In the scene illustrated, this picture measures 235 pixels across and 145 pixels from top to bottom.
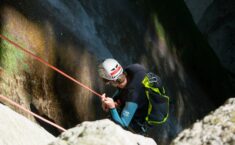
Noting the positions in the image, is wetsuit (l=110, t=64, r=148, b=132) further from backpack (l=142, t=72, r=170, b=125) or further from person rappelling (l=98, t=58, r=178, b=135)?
backpack (l=142, t=72, r=170, b=125)

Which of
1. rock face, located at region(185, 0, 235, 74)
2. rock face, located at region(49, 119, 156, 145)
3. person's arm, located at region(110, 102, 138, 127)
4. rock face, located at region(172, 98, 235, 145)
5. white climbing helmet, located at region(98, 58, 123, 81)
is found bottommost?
rock face, located at region(185, 0, 235, 74)

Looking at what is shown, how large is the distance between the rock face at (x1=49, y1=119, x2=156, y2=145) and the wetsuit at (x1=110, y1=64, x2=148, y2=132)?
158 inches

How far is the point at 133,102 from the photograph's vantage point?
8039 millimetres

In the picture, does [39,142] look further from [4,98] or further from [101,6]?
[101,6]

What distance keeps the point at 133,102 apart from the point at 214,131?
445 centimetres

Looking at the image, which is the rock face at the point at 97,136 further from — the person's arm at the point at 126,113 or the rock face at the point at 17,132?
the person's arm at the point at 126,113

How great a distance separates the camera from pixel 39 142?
616cm

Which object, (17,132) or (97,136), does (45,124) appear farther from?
(97,136)

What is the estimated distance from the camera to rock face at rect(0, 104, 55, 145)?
19.4 feet

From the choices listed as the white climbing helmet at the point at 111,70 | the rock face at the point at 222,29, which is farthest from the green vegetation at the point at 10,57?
the rock face at the point at 222,29

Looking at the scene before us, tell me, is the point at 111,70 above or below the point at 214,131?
below

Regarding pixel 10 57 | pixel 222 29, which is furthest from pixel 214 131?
pixel 222 29

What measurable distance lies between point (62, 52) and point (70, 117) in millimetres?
1377

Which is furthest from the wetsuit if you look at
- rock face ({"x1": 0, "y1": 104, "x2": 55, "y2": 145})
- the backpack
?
rock face ({"x1": 0, "y1": 104, "x2": 55, "y2": 145})
